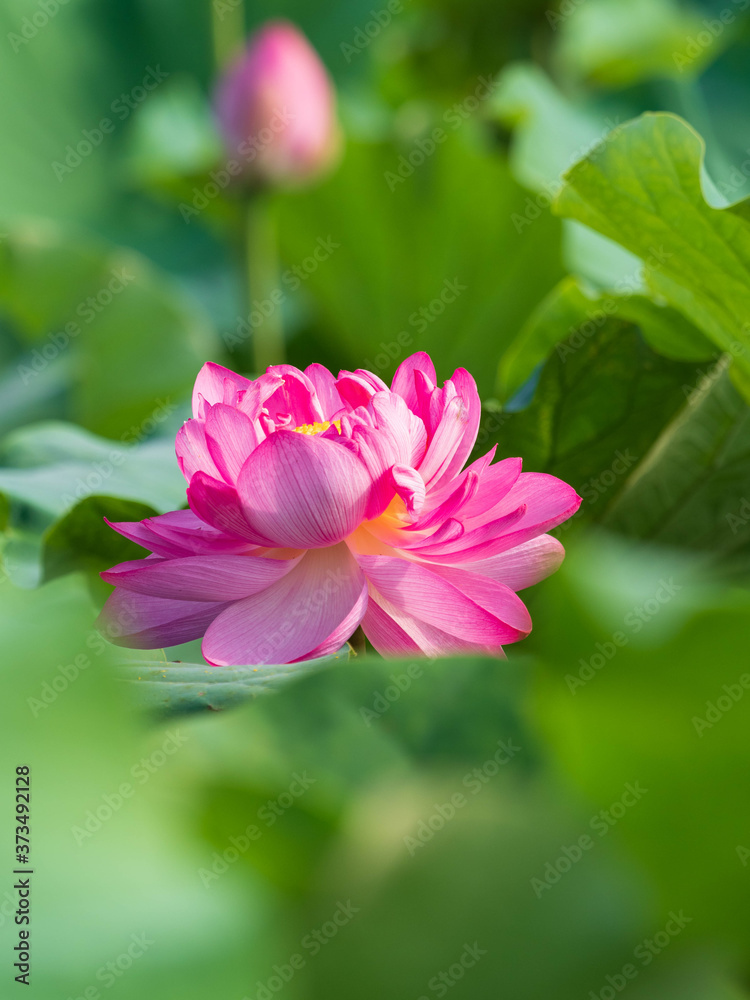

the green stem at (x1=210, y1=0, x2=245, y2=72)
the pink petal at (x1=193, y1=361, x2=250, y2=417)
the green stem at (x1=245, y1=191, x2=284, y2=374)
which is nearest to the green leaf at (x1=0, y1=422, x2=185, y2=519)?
the pink petal at (x1=193, y1=361, x2=250, y2=417)

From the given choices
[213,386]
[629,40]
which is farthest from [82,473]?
[629,40]

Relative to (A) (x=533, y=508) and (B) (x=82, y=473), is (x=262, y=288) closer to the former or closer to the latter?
(B) (x=82, y=473)

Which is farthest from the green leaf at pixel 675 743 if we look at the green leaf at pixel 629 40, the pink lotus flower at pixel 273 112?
the green leaf at pixel 629 40

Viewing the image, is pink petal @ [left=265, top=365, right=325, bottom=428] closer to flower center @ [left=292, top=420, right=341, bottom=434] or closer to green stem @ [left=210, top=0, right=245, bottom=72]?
flower center @ [left=292, top=420, right=341, bottom=434]

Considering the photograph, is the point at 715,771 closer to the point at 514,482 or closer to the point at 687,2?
the point at 514,482

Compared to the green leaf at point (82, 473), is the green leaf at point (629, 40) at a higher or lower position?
higher

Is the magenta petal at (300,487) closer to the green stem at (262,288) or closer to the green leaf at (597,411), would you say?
the green leaf at (597,411)

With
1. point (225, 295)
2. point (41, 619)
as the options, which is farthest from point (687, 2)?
point (41, 619)
